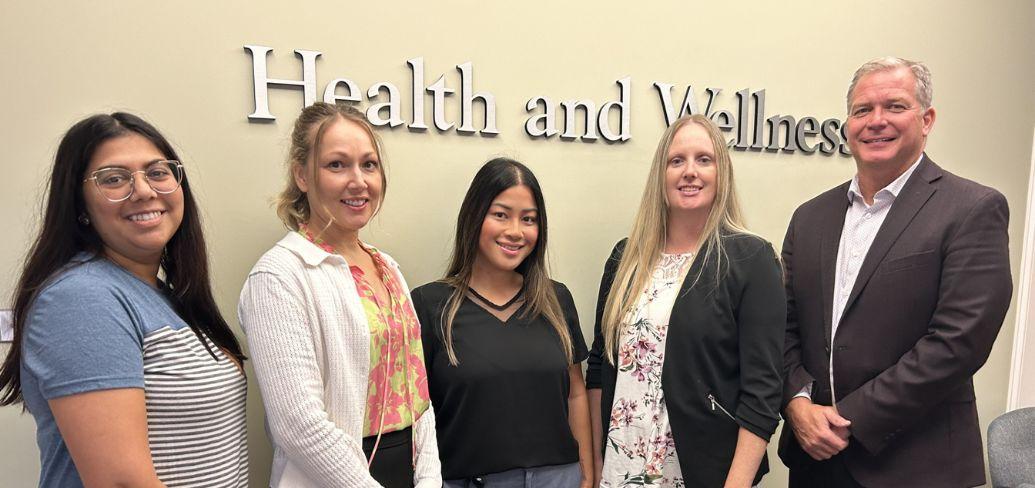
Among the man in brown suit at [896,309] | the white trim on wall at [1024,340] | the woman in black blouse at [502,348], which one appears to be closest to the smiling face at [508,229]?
the woman in black blouse at [502,348]

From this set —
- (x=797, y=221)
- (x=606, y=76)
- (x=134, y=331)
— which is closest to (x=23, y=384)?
(x=134, y=331)

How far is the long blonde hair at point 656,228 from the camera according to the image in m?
1.66

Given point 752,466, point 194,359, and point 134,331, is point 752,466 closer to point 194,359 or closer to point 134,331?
point 194,359

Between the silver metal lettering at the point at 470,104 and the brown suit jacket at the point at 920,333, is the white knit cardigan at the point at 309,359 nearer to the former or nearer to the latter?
the silver metal lettering at the point at 470,104

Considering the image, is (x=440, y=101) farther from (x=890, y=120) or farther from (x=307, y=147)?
(x=890, y=120)

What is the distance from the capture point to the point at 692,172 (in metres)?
1.65

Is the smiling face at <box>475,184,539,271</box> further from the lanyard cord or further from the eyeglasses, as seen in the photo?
the eyeglasses

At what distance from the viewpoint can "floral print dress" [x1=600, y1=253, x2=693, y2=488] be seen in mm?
1629

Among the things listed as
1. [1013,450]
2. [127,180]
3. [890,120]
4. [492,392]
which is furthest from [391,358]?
[1013,450]

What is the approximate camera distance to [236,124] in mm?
1698

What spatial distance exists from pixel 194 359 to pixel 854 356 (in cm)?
179

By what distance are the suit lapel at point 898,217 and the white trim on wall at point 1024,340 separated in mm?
2002

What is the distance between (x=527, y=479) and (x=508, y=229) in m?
0.77

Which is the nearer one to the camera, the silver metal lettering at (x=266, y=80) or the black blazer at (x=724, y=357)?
the black blazer at (x=724, y=357)
